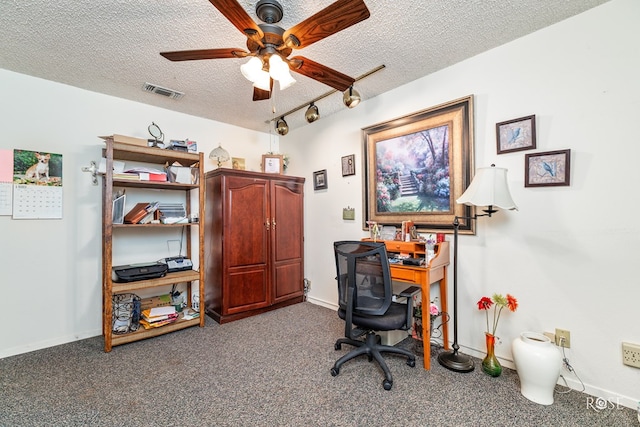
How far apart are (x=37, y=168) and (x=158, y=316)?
174 cm

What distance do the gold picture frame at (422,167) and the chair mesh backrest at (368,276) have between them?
84cm

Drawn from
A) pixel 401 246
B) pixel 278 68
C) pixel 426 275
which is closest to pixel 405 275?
pixel 426 275

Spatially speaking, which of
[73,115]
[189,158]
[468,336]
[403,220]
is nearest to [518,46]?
[403,220]

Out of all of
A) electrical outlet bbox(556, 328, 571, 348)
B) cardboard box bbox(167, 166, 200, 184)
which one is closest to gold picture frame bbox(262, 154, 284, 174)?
cardboard box bbox(167, 166, 200, 184)

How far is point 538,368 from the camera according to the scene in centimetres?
167

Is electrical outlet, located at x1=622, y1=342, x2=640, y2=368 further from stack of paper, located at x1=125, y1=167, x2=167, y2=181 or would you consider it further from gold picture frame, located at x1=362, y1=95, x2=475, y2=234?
stack of paper, located at x1=125, y1=167, x2=167, y2=181

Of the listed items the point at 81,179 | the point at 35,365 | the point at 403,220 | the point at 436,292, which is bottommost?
the point at 35,365

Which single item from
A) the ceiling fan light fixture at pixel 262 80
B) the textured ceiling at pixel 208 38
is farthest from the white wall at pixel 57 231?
the ceiling fan light fixture at pixel 262 80

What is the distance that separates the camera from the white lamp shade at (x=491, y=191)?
1888 mm

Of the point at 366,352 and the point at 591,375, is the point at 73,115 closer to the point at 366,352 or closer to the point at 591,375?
the point at 366,352

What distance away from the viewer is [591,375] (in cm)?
177

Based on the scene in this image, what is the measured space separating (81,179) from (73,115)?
0.62 m

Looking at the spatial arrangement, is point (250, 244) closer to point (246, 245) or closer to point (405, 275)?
point (246, 245)

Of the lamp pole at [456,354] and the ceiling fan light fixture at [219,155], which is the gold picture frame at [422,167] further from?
the ceiling fan light fixture at [219,155]
